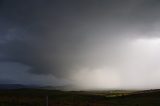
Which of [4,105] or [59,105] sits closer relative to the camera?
[59,105]

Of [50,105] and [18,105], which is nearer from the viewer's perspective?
[50,105]

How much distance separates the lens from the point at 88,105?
28.1 metres

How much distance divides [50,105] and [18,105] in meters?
7.47

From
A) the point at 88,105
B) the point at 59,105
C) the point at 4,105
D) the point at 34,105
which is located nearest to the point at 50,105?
the point at 59,105

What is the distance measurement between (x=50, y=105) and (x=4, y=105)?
8492mm

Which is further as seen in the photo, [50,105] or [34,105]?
[34,105]

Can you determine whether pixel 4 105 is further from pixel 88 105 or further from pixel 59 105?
pixel 88 105

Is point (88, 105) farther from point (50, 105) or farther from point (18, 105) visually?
point (18, 105)

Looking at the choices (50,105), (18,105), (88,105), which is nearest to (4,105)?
(18,105)

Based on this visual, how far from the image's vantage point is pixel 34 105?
33938mm

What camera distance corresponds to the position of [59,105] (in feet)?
93.6

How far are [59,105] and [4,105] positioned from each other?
29.3ft

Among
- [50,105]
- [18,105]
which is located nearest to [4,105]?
[18,105]

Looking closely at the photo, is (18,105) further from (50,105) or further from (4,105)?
(50,105)
